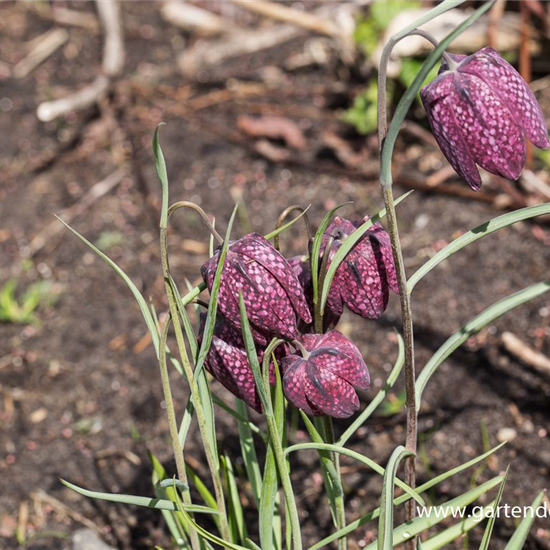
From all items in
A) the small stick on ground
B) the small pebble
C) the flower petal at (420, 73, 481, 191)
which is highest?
the flower petal at (420, 73, 481, 191)

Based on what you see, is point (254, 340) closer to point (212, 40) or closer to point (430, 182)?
point (430, 182)

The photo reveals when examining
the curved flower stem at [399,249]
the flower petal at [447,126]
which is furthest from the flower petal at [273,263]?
the flower petal at [447,126]

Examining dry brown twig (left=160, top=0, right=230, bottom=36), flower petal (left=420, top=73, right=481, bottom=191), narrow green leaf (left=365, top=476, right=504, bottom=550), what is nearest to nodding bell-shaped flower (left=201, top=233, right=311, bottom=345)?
flower petal (left=420, top=73, right=481, bottom=191)

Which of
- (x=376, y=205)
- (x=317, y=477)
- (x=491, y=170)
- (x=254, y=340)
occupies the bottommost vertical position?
(x=317, y=477)

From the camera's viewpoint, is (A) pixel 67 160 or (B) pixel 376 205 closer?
(B) pixel 376 205

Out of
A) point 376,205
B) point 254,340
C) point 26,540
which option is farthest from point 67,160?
point 254,340

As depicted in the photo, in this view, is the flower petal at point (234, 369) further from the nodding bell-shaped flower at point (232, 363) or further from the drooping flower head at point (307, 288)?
the drooping flower head at point (307, 288)

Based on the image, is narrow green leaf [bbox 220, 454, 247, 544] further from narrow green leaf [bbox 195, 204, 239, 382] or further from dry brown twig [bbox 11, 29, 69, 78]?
dry brown twig [bbox 11, 29, 69, 78]

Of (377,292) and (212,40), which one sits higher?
(377,292)
